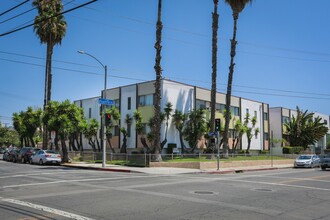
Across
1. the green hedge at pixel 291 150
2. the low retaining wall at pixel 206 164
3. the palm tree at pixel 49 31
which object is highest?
the palm tree at pixel 49 31

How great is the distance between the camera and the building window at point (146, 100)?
43.5 m

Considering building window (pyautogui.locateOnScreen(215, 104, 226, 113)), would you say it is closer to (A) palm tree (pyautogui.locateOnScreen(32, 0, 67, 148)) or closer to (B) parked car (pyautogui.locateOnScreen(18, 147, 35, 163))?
(A) palm tree (pyautogui.locateOnScreen(32, 0, 67, 148))

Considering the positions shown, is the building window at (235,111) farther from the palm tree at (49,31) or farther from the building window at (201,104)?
the palm tree at (49,31)

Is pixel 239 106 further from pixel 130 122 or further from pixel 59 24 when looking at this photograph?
pixel 59 24

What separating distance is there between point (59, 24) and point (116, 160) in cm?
1811

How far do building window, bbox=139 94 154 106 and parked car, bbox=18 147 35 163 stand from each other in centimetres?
1365

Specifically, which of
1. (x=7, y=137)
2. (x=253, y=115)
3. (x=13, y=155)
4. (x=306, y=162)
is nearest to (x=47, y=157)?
(x=13, y=155)

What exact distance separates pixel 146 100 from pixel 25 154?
14.8 meters

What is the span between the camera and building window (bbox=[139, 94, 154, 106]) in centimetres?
4346

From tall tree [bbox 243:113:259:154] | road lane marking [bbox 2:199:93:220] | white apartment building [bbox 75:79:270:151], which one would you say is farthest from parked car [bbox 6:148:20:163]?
road lane marking [bbox 2:199:93:220]

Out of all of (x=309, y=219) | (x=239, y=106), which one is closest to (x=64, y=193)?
(x=309, y=219)

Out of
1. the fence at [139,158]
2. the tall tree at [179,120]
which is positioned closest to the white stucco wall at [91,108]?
the fence at [139,158]

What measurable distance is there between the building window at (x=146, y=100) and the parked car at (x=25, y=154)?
44.8 ft

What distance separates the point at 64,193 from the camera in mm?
12773
